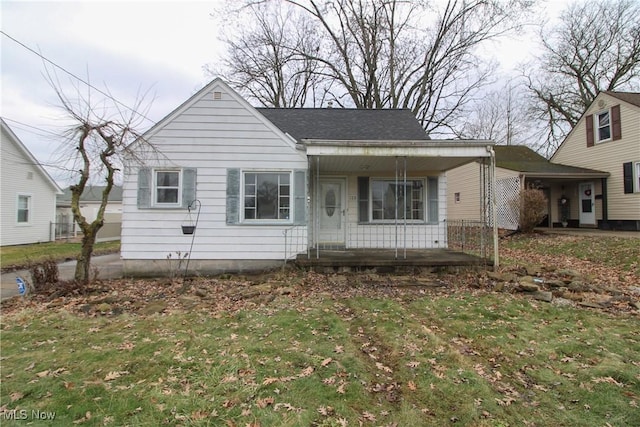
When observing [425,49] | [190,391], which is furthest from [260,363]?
[425,49]

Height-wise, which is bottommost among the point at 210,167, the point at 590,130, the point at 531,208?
the point at 531,208

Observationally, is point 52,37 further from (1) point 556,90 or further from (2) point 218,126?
(1) point 556,90

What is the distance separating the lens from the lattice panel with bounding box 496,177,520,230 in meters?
14.8

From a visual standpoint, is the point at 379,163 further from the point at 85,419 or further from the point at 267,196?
the point at 85,419

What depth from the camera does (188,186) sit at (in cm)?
810

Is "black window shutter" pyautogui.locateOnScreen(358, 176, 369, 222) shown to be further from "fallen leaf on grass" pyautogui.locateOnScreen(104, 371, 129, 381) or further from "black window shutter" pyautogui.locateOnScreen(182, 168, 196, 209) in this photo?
"fallen leaf on grass" pyautogui.locateOnScreen(104, 371, 129, 381)

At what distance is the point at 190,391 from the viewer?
298 cm

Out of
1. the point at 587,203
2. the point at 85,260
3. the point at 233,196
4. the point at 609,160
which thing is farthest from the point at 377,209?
the point at 587,203

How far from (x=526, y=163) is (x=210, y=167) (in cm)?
1712

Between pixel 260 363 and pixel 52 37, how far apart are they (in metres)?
10.2

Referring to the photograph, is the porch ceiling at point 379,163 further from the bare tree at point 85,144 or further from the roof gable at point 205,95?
the bare tree at point 85,144

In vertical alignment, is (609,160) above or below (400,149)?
above

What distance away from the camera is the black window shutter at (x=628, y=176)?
14.3 meters

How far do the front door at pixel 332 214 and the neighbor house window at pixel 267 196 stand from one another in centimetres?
181
